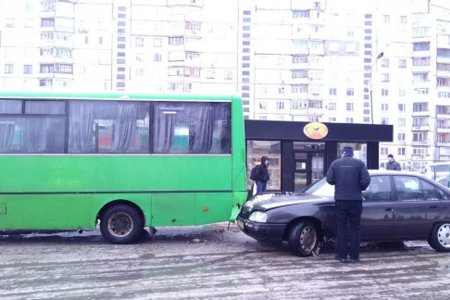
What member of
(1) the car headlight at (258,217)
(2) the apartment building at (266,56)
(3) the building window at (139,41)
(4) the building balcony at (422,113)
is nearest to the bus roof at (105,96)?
(1) the car headlight at (258,217)

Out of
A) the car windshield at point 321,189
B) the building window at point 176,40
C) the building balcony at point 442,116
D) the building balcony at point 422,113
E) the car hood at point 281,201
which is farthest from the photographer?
the building balcony at point 442,116

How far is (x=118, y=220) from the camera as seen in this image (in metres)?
8.80

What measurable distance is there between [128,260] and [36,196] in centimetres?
243

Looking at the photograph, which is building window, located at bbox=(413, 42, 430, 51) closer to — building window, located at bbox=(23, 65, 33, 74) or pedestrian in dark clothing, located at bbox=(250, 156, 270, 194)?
building window, located at bbox=(23, 65, 33, 74)

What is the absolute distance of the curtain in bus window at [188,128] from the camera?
8.91m

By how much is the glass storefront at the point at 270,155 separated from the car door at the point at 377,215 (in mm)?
8596

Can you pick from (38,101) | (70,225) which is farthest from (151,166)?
(38,101)

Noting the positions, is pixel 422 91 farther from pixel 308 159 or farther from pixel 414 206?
pixel 414 206

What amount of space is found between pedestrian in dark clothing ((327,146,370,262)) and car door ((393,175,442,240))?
1196mm

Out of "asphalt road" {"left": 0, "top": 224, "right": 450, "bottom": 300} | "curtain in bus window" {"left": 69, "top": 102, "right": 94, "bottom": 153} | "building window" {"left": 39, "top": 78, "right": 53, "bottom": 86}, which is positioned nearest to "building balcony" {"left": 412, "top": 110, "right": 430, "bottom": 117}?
"building window" {"left": 39, "top": 78, "right": 53, "bottom": 86}

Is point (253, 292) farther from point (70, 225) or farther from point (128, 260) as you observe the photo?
point (70, 225)

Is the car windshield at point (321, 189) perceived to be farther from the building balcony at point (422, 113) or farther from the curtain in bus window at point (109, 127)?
the building balcony at point (422, 113)

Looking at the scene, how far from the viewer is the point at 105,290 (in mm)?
5648

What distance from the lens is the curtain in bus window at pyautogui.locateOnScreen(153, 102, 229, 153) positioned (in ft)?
29.2
